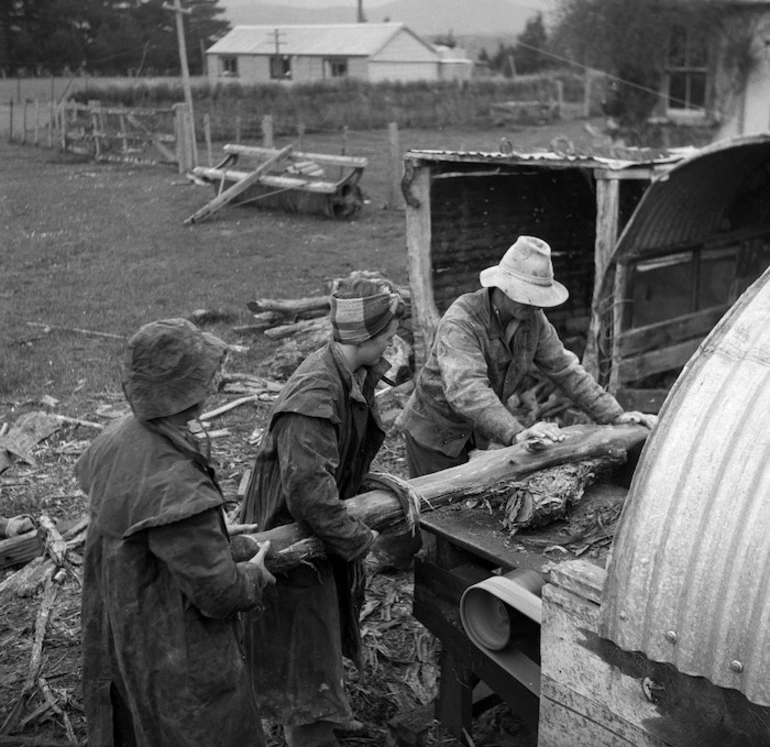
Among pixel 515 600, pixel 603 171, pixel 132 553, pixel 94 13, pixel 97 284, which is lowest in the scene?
pixel 97 284

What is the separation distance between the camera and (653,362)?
851 cm

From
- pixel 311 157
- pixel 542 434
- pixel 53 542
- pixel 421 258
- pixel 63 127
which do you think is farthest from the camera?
pixel 63 127

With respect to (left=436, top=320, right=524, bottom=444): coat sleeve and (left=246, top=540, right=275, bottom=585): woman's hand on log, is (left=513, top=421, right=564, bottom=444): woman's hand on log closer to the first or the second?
(left=436, top=320, right=524, bottom=444): coat sleeve

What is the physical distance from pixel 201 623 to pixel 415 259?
6.17 metres

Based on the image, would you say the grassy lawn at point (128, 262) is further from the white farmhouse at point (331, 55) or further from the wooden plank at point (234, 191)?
the white farmhouse at point (331, 55)

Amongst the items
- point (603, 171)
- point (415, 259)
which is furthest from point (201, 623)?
point (415, 259)

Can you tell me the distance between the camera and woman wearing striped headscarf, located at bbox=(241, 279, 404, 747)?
336 cm

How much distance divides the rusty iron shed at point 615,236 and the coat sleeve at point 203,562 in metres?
5.49

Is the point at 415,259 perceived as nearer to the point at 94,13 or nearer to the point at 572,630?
the point at 572,630

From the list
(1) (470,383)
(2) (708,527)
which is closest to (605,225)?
(1) (470,383)

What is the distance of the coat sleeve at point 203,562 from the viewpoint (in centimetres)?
279

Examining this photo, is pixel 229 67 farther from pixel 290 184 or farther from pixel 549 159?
pixel 549 159

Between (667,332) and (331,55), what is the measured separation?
45.5 m

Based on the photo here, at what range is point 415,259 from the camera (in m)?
8.82
